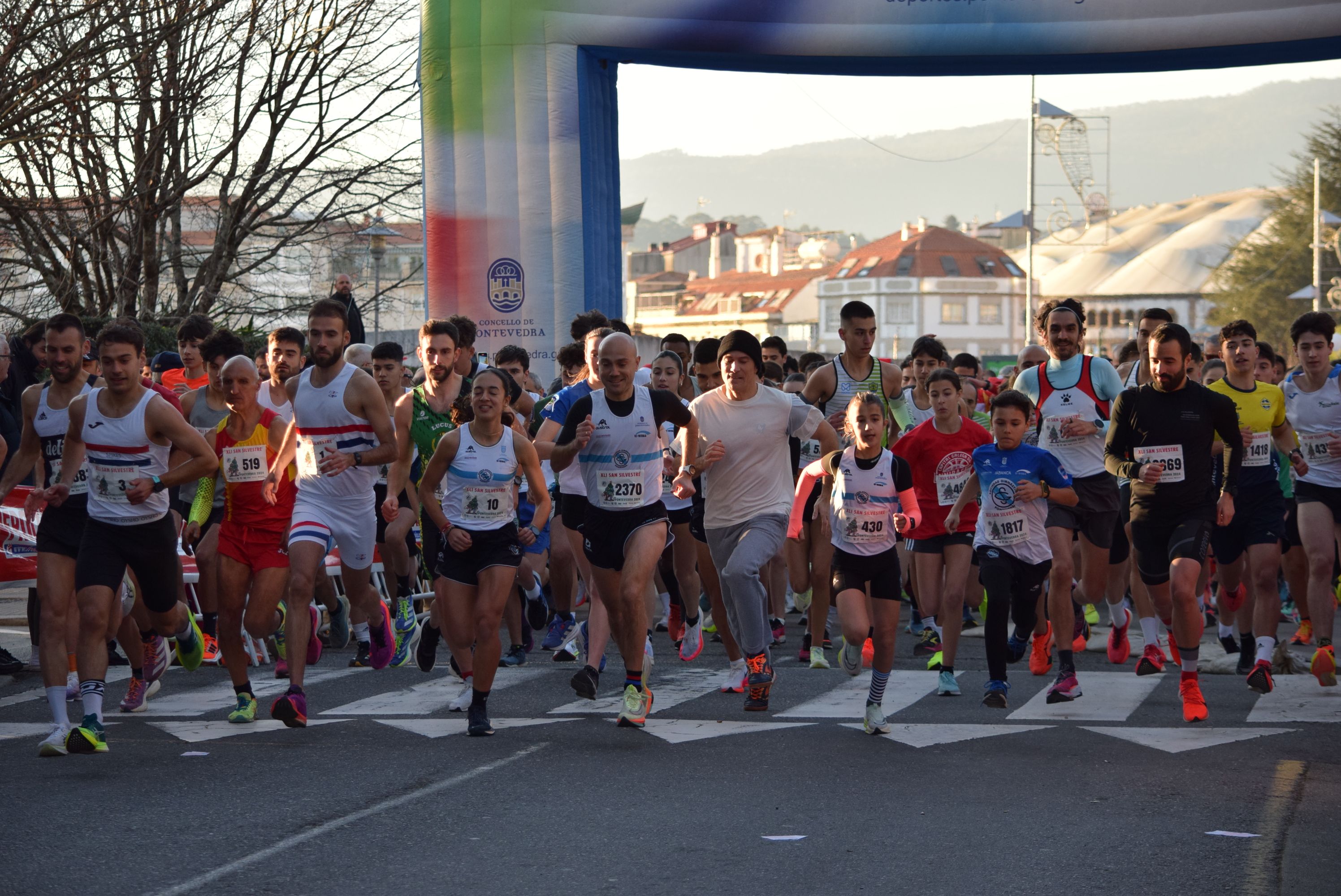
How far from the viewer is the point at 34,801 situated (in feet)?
21.6

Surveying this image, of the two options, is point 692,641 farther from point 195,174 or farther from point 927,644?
point 195,174

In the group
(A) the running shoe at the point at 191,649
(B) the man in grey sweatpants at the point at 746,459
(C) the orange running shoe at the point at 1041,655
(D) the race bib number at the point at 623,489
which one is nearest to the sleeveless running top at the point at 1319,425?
(C) the orange running shoe at the point at 1041,655

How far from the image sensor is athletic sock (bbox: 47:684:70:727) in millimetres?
7789

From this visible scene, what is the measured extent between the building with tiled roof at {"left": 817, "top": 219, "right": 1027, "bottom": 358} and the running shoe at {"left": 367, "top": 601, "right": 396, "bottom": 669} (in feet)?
405

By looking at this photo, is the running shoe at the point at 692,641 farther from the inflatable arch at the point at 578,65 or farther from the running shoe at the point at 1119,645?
the inflatable arch at the point at 578,65

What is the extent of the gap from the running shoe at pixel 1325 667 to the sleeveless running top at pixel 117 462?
20.2 ft

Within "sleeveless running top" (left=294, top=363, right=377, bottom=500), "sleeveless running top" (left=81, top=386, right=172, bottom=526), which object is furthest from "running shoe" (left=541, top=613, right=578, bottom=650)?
"sleeveless running top" (left=81, top=386, right=172, bottom=526)

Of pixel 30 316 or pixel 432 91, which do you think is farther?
pixel 30 316

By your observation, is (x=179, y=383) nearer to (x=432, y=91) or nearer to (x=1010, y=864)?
(x=432, y=91)

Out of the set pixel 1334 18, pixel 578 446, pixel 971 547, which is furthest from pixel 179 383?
pixel 1334 18

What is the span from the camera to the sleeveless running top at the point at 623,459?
8.49 meters

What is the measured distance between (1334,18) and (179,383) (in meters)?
11.5

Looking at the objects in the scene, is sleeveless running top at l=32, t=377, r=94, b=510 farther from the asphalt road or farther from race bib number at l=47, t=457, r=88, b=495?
the asphalt road

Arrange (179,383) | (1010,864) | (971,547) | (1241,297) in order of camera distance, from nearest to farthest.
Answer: (1010,864), (971,547), (179,383), (1241,297)
